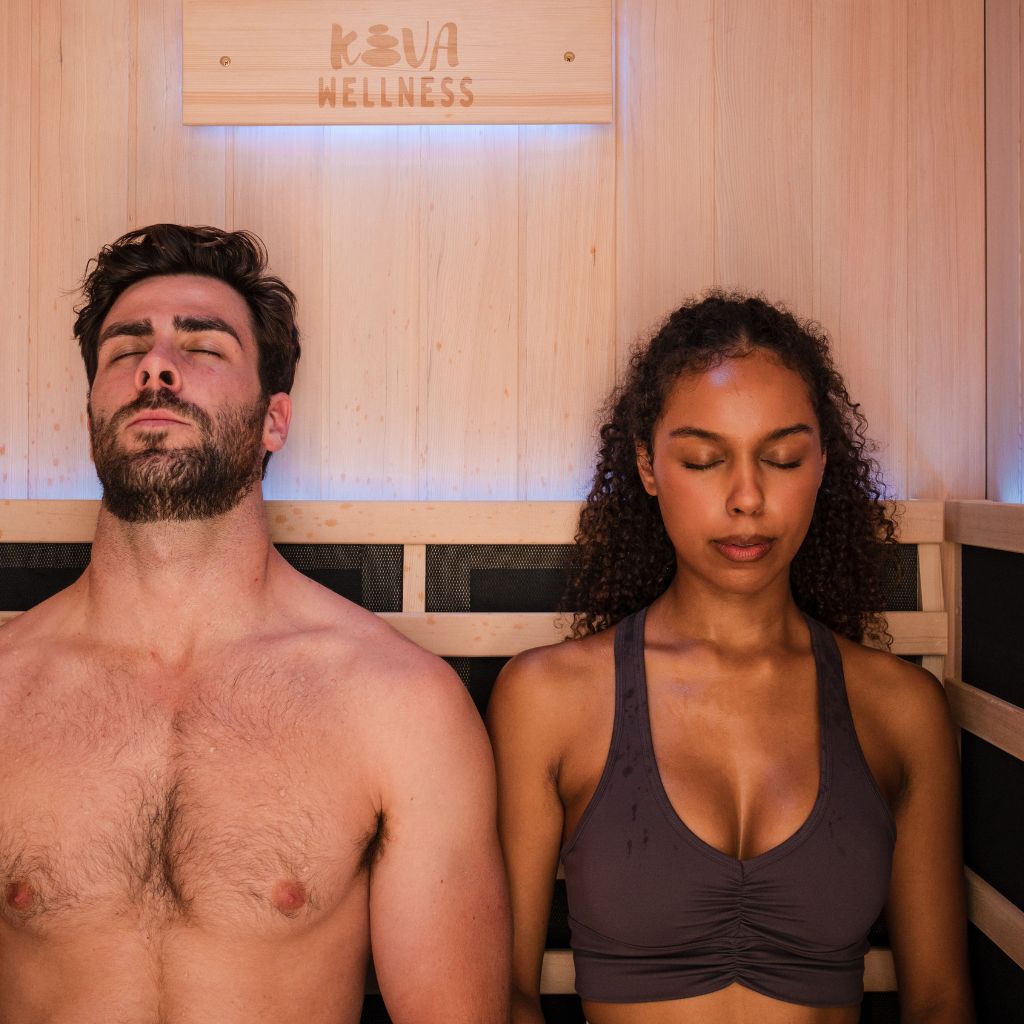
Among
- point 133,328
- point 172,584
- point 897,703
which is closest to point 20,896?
point 172,584

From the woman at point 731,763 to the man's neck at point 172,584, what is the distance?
0.46 m

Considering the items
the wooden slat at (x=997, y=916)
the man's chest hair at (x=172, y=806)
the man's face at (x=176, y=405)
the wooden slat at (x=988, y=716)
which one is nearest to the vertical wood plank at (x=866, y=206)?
the wooden slat at (x=988, y=716)

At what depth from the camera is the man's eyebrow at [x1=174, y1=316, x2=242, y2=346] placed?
4.92ft

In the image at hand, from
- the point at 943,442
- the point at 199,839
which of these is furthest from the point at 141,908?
the point at 943,442

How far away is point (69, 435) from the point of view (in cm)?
190

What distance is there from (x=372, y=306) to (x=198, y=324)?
450 millimetres

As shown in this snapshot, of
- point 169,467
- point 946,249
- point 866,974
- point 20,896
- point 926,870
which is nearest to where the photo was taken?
point 20,896

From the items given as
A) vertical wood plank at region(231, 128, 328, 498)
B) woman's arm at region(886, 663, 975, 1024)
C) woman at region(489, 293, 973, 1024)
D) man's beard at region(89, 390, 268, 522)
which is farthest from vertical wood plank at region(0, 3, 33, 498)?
woman's arm at region(886, 663, 975, 1024)

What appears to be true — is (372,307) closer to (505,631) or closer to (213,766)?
(505,631)

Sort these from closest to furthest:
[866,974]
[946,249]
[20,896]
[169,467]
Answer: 1. [20,896]
2. [169,467]
3. [866,974]
4. [946,249]

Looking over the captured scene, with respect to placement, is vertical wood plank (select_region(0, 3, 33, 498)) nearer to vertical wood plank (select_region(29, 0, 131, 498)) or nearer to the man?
vertical wood plank (select_region(29, 0, 131, 498))

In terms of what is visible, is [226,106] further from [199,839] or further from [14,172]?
[199,839]

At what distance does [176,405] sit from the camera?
1.43 metres

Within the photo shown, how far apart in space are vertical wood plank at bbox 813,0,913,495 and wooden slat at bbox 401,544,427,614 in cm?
90
